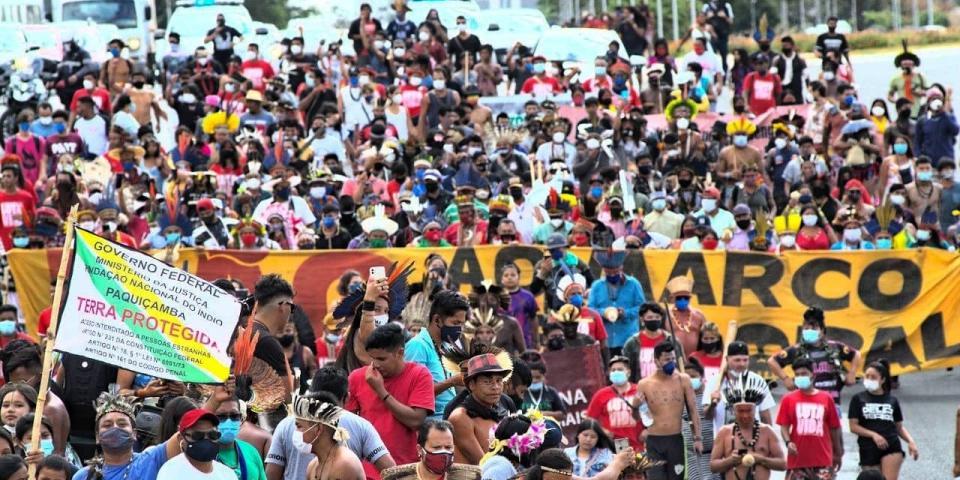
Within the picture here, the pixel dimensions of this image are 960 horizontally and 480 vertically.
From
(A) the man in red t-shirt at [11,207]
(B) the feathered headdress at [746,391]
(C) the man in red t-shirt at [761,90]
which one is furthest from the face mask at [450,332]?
(C) the man in red t-shirt at [761,90]

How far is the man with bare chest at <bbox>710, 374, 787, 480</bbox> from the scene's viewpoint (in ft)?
52.5

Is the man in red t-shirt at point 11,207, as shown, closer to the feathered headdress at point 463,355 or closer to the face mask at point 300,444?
the feathered headdress at point 463,355

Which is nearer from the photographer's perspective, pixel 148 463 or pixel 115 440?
pixel 148 463

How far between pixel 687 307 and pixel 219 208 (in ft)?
20.3

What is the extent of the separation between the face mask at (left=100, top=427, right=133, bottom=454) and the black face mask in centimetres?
758

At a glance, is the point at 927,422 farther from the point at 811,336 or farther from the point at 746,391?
the point at 746,391

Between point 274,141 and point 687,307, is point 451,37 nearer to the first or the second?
point 274,141

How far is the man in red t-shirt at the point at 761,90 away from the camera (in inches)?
1152

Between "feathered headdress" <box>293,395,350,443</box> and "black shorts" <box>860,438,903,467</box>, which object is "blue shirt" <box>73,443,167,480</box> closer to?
"feathered headdress" <box>293,395,350,443</box>

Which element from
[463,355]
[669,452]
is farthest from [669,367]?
[463,355]

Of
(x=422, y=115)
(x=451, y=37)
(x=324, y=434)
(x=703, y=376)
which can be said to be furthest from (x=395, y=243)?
(x=451, y=37)

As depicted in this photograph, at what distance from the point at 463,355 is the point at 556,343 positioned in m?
5.79

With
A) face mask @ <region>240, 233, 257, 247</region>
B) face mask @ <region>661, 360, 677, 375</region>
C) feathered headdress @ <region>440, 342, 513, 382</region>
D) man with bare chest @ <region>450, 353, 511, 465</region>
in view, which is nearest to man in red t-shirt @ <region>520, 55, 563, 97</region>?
face mask @ <region>240, 233, 257, 247</region>

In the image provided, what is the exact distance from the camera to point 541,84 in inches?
1169
